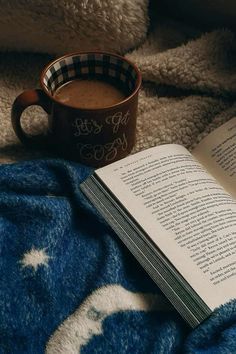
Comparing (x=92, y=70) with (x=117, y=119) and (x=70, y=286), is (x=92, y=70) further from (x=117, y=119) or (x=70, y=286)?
(x=70, y=286)

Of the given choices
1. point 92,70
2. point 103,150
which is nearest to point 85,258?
point 103,150

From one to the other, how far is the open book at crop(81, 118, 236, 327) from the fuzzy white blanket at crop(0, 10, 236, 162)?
4 centimetres

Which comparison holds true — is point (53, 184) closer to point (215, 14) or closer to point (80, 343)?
point (80, 343)

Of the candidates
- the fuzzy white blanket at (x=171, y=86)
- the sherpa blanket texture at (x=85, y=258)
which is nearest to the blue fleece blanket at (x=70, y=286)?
the sherpa blanket texture at (x=85, y=258)

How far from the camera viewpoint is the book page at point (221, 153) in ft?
2.28

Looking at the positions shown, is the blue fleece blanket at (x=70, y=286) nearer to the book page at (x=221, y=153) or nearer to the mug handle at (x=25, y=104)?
the mug handle at (x=25, y=104)

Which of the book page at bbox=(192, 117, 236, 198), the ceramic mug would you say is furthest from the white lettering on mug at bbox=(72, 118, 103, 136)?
the book page at bbox=(192, 117, 236, 198)

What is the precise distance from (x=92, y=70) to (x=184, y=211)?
0.75 ft

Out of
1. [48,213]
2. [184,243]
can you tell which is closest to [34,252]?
A: [48,213]

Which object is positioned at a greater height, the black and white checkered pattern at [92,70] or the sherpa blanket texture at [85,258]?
the black and white checkered pattern at [92,70]

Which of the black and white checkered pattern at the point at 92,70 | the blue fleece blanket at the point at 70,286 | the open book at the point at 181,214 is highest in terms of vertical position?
the black and white checkered pattern at the point at 92,70

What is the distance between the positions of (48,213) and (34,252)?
0.05 m

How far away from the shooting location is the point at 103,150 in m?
0.68

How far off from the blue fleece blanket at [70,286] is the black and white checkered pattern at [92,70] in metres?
0.11
